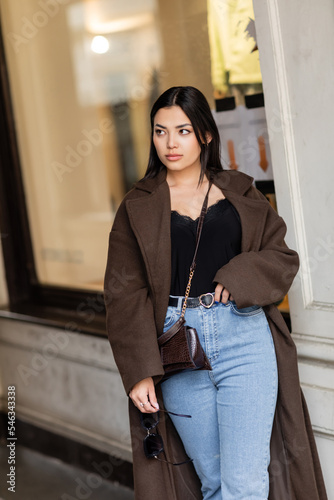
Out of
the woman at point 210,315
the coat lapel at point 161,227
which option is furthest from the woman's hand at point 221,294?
the coat lapel at point 161,227

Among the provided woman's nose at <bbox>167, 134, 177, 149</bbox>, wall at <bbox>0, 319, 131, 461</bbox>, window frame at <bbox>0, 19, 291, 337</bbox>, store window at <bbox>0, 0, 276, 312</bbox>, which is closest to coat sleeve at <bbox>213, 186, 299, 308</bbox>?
woman's nose at <bbox>167, 134, 177, 149</bbox>

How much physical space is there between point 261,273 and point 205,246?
0.62 feet

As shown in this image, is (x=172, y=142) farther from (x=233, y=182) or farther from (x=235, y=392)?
(x=235, y=392)

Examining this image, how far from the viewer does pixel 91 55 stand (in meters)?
3.91

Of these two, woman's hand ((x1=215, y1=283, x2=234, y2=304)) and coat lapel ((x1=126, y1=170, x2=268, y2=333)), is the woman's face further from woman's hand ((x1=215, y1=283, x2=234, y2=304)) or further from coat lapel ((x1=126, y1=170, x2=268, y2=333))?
woman's hand ((x1=215, y1=283, x2=234, y2=304))

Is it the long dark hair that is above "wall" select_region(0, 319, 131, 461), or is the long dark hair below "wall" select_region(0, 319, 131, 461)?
above

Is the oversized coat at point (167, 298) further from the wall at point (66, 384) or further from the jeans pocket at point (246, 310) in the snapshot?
the wall at point (66, 384)

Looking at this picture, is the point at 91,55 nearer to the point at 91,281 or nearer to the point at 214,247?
the point at 91,281

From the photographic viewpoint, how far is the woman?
2.03m

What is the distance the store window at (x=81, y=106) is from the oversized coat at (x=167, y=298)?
130cm

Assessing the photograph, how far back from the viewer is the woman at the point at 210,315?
2025mm

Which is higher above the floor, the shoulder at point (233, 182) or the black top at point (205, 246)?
the shoulder at point (233, 182)

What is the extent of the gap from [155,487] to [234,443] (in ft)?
1.05

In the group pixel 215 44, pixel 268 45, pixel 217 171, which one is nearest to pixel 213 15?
pixel 215 44
